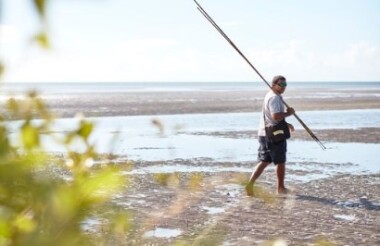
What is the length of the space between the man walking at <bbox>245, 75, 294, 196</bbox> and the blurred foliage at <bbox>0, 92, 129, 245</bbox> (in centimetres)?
686

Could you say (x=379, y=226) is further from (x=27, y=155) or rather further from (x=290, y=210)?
(x=27, y=155)

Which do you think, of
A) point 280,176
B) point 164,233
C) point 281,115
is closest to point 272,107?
point 281,115

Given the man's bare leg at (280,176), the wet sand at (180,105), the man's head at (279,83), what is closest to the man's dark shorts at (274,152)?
→ the man's bare leg at (280,176)

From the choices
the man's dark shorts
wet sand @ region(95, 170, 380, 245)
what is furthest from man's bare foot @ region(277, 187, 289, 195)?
the man's dark shorts

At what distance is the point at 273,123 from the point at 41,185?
7.64 metres

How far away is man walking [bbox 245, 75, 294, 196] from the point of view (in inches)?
312

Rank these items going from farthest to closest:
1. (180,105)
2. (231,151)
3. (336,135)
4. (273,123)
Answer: (180,105), (336,135), (231,151), (273,123)

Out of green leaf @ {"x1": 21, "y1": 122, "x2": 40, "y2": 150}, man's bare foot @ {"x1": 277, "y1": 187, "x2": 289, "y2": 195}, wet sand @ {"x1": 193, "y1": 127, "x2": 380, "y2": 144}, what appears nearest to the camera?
green leaf @ {"x1": 21, "y1": 122, "x2": 40, "y2": 150}

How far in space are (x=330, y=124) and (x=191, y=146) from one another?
11616 millimetres

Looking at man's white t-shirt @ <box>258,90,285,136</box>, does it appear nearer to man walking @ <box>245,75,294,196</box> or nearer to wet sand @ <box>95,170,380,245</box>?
man walking @ <box>245,75,294,196</box>

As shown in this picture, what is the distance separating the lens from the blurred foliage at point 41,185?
2.11 feet

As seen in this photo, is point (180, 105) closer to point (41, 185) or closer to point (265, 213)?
point (265, 213)

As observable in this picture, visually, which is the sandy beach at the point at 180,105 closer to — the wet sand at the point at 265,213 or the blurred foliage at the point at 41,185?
the wet sand at the point at 265,213

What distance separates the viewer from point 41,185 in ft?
2.03
